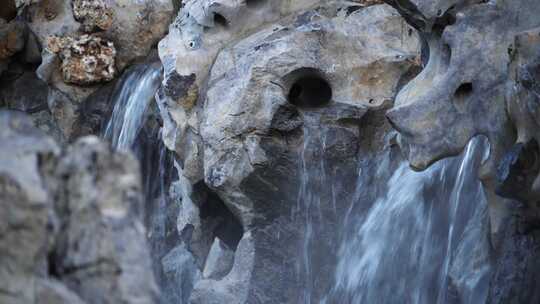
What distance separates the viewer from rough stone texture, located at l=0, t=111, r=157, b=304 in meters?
2.33

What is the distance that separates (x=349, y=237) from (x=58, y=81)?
3305 mm

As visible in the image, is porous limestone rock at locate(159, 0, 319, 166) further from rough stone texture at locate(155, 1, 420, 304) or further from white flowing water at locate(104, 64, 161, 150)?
white flowing water at locate(104, 64, 161, 150)

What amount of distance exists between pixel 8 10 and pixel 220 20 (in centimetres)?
307

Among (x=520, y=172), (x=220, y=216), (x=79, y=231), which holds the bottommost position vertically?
(x=220, y=216)

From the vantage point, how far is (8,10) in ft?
28.2

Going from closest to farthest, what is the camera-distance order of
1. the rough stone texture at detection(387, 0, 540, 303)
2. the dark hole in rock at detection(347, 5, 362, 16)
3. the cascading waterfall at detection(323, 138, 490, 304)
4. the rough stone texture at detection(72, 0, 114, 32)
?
the rough stone texture at detection(387, 0, 540, 303) < the cascading waterfall at detection(323, 138, 490, 304) < the dark hole in rock at detection(347, 5, 362, 16) < the rough stone texture at detection(72, 0, 114, 32)

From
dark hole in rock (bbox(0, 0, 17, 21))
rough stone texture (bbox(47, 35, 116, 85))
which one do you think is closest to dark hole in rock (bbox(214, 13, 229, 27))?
rough stone texture (bbox(47, 35, 116, 85))

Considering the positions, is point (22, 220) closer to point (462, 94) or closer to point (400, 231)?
point (462, 94)

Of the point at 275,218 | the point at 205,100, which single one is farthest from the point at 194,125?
the point at 275,218

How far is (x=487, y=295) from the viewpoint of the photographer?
482 centimetres

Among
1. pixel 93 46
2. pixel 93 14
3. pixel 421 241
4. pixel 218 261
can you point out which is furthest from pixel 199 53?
pixel 93 14

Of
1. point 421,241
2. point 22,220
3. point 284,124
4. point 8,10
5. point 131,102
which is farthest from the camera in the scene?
point 8,10

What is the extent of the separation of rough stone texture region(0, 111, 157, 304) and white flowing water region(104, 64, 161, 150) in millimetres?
5040

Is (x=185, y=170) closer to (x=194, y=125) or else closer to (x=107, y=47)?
(x=194, y=125)
